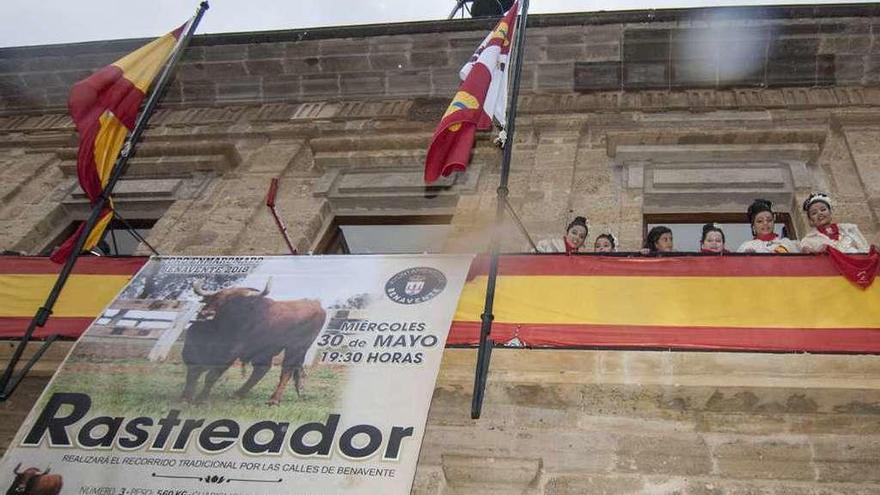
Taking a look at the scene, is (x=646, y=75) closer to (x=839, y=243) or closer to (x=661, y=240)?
(x=661, y=240)

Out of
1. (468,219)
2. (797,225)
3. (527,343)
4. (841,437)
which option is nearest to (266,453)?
(527,343)

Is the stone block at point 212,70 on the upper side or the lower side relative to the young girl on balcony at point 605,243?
upper

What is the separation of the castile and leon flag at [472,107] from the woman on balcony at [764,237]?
2.26 meters

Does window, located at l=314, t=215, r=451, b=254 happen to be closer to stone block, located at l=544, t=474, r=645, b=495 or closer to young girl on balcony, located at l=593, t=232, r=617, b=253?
young girl on balcony, located at l=593, t=232, r=617, b=253

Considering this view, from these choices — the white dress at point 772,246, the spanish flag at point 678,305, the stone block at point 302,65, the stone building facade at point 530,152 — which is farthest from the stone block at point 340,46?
the white dress at point 772,246

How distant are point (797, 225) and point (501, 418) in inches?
174

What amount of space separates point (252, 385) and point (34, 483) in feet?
4.43

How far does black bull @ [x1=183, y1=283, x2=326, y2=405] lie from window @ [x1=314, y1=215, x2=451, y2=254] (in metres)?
2.77

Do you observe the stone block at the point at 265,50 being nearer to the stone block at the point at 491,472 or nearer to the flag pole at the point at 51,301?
the flag pole at the point at 51,301

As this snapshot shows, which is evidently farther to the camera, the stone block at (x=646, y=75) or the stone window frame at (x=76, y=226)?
the stone block at (x=646, y=75)

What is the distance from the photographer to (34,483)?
4.68 metres

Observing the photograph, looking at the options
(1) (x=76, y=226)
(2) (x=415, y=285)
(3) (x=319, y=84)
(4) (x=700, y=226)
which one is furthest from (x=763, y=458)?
(1) (x=76, y=226)

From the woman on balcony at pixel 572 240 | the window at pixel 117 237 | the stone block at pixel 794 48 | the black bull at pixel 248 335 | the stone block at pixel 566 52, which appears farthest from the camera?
the stone block at pixel 566 52

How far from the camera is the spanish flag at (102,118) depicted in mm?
7297
